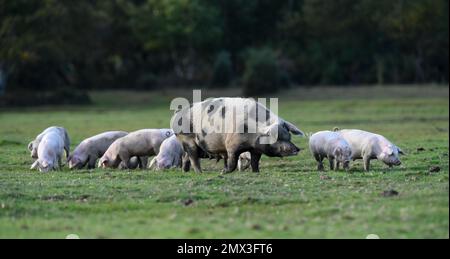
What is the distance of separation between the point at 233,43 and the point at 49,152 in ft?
220

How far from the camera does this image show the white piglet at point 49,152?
920 inches

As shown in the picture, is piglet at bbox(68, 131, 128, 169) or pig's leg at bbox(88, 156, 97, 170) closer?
piglet at bbox(68, 131, 128, 169)

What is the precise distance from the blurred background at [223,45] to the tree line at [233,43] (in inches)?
3.9

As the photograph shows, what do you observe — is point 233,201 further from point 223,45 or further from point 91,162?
point 223,45

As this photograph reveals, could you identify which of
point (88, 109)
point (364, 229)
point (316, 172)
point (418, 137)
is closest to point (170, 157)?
point (316, 172)

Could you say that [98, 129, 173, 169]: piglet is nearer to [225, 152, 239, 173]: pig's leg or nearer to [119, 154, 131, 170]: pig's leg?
[119, 154, 131, 170]: pig's leg

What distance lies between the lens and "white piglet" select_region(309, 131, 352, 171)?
22.3 meters

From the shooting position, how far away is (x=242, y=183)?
1917 cm

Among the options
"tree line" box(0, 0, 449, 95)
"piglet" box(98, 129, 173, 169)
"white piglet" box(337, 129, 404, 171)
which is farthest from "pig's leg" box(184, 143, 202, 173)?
"tree line" box(0, 0, 449, 95)

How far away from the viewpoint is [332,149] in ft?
73.9

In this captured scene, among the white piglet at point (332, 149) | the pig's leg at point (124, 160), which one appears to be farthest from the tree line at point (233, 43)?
the white piglet at point (332, 149)

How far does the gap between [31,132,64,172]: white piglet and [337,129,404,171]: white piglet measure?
679cm
